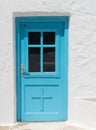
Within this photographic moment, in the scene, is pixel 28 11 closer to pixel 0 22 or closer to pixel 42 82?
pixel 0 22

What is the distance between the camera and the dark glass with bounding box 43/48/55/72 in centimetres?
694

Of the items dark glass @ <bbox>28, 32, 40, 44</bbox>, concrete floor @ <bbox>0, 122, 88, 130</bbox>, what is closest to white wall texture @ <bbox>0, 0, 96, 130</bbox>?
concrete floor @ <bbox>0, 122, 88, 130</bbox>

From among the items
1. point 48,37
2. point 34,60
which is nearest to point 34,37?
point 48,37

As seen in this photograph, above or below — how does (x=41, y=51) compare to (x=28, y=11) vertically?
below

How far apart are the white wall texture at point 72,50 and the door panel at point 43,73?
0.80ft

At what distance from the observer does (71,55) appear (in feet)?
22.1

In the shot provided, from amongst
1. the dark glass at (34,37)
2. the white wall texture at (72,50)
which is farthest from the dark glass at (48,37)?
the white wall texture at (72,50)

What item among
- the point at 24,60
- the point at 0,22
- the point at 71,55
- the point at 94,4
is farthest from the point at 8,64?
the point at 94,4

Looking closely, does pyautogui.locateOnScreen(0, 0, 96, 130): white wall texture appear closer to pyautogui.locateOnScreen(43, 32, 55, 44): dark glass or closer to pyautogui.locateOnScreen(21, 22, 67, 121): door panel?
pyautogui.locateOnScreen(21, 22, 67, 121): door panel

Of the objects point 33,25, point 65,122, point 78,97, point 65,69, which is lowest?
point 65,122

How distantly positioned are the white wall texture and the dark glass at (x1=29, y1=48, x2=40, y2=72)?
16.0 inches

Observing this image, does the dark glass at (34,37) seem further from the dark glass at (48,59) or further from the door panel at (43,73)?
the dark glass at (48,59)

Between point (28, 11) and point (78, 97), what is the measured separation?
6.25ft

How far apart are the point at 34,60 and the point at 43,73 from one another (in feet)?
1.03
